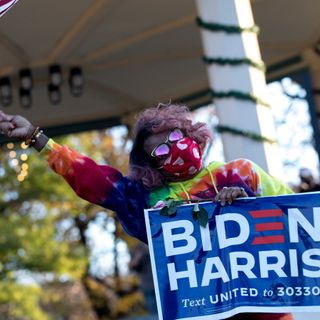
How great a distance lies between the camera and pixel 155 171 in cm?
423

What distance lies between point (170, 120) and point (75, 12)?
4.51 metres

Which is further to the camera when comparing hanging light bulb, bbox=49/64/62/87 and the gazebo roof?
hanging light bulb, bbox=49/64/62/87

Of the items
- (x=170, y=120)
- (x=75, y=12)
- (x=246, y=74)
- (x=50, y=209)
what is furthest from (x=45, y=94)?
(x=50, y=209)

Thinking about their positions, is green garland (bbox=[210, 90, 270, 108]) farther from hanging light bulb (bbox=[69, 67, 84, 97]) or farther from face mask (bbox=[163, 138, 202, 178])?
hanging light bulb (bbox=[69, 67, 84, 97])

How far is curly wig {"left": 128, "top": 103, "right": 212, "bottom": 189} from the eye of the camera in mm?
4234

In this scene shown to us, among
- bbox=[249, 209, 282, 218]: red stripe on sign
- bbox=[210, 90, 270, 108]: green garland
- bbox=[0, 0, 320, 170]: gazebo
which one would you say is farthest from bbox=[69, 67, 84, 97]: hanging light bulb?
bbox=[249, 209, 282, 218]: red stripe on sign

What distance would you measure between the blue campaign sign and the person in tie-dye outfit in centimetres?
8

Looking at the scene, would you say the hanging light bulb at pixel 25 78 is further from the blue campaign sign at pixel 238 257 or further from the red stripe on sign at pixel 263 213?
the red stripe on sign at pixel 263 213

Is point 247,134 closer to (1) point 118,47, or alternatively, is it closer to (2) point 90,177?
(2) point 90,177

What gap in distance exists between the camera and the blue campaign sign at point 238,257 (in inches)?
161

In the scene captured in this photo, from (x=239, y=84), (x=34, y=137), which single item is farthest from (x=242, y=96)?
(x=34, y=137)

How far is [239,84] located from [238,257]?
7.83ft

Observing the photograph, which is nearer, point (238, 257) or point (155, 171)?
point (238, 257)

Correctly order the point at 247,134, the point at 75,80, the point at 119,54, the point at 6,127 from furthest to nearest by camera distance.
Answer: the point at 75,80
the point at 119,54
the point at 247,134
the point at 6,127
